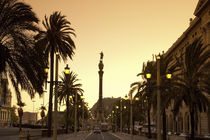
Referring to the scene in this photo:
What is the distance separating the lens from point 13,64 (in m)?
14.6

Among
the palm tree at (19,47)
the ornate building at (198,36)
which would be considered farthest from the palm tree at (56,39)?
the palm tree at (19,47)

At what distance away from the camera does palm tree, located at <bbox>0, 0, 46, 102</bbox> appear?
1438cm

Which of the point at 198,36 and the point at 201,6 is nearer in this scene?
the point at 201,6

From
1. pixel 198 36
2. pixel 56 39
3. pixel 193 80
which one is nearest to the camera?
pixel 193 80

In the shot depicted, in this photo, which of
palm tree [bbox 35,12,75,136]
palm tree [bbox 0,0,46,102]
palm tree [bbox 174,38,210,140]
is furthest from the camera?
palm tree [bbox 35,12,75,136]

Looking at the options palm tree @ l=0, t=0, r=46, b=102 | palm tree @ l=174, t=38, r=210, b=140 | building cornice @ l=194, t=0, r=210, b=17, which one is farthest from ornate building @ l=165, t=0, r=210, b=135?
palm tree @ l=0, t=0, r=46, b=102

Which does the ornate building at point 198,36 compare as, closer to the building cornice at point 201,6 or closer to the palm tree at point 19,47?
the building cornice at point 201,6

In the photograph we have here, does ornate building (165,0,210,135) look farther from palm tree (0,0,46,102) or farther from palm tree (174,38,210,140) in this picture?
palm tree (0,0,46,102)

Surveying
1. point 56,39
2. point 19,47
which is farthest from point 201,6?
point 19,47

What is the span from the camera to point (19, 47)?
1465cm

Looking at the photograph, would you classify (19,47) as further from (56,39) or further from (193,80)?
(56,39)

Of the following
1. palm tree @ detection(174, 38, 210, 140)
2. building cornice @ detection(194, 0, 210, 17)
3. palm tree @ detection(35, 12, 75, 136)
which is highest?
building cornice @ detection(194, 0, 210, 17)

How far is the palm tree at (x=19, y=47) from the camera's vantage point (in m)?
14.4

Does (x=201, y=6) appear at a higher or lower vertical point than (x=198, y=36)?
higher
